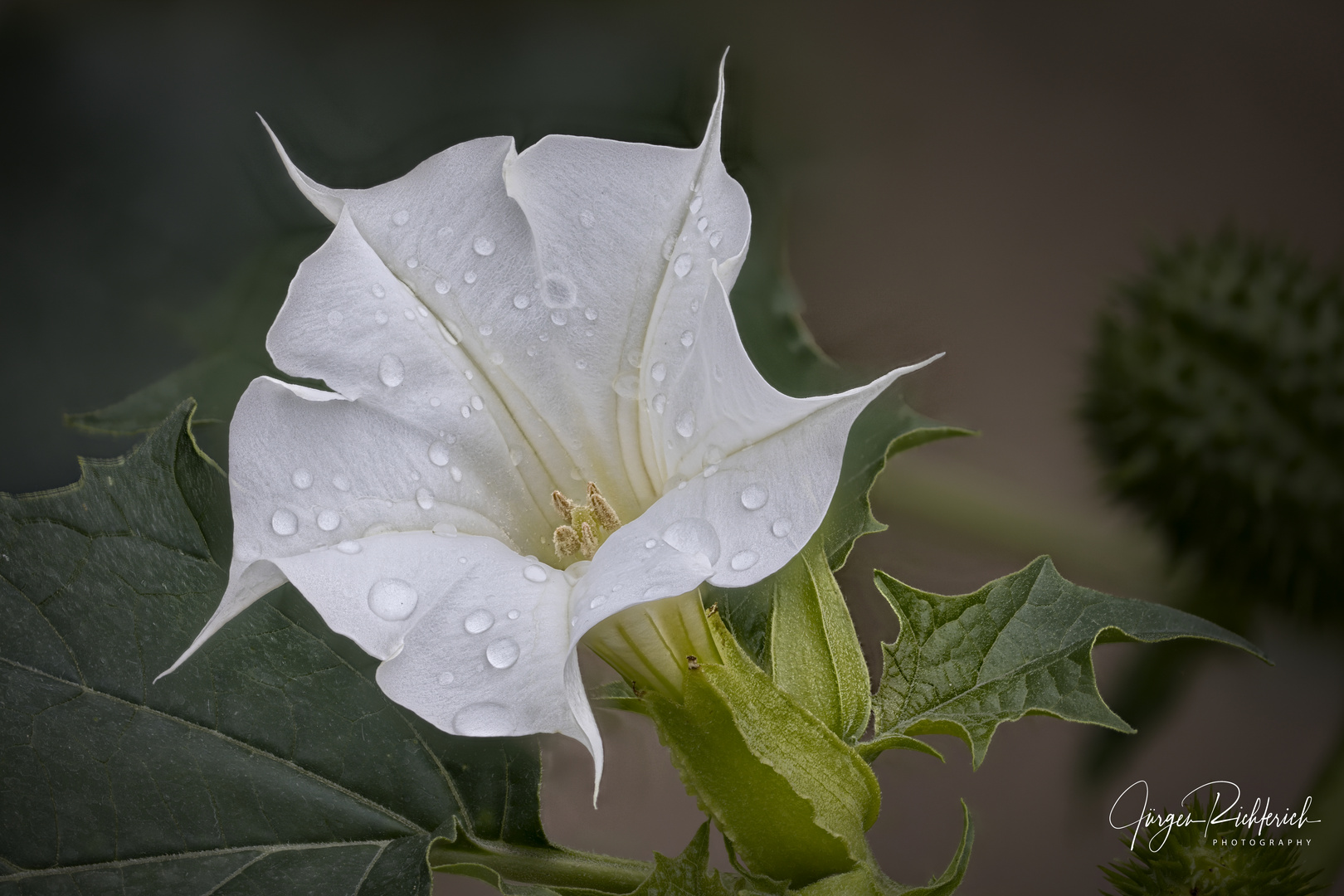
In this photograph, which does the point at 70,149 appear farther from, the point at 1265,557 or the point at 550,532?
the point at 1265,557

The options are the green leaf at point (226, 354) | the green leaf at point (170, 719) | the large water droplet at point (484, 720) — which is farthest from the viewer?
the green leaf at point (226, 354)

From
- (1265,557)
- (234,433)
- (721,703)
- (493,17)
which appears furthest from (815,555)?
(493,17)

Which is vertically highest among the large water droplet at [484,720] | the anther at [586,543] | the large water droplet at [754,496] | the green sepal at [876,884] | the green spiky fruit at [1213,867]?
the large water droplet at [754,496]

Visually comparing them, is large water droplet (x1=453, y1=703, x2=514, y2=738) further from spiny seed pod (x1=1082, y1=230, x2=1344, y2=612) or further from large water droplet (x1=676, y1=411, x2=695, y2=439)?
spiny seed pod (x1=1082, y1=230, x2=1344, y2=612)

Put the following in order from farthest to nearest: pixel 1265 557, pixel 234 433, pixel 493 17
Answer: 1. pixel 493 17
2. pixel 1265 557
3. pixel 234 433

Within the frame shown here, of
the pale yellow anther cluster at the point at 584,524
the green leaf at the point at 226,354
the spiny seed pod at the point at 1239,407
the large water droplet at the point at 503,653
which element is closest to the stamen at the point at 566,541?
the pale yellow anther cluster at the point at 584,524

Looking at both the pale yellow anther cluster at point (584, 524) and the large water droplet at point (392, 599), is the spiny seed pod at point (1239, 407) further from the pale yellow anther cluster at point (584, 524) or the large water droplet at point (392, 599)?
the large water droplet at point (392, 599)
